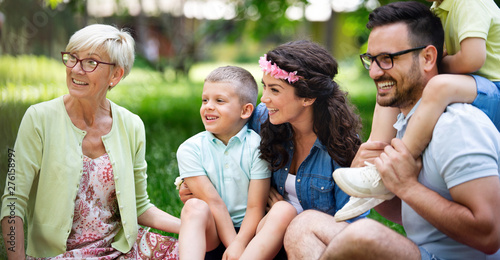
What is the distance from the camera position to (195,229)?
2.86 m

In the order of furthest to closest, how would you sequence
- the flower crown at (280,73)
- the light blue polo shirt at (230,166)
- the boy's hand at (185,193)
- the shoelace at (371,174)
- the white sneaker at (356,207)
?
1. the boy's hand at (185,193)
2. the light blue polo shirt at (230,166)
3. the flower crown at (280,73)
4. the white sneaker at (356,207)
5. the shoelace at (371,174)

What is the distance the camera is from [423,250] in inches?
95.5

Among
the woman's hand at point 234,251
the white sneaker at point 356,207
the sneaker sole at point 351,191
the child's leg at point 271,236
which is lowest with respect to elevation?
the woman's hand at point 234,251

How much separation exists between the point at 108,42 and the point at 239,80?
2.63 feet

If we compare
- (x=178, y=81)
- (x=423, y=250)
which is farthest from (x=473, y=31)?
(x=178, y=81)

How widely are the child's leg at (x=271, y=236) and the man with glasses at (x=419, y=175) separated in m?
0.07

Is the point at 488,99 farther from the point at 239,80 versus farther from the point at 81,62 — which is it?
the point at 81,62

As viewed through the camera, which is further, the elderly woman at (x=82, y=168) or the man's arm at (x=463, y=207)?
the elderly woman at (x=82, y=168)

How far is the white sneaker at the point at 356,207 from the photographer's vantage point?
263 centimetres

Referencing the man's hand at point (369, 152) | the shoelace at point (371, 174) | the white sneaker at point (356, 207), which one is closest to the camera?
the shoelace at point (371, 174)

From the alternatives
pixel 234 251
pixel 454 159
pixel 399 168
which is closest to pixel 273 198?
pixel 234 251

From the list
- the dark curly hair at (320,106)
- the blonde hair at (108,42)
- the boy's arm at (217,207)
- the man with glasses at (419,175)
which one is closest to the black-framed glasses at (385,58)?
the man with glasses at (419,175)

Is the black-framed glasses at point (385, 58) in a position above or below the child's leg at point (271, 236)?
above

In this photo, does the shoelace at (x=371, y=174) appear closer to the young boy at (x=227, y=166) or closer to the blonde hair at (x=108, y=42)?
the young boy at (x=227, y=166)
